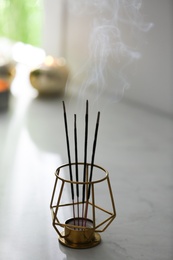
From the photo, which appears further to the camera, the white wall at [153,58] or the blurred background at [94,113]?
the white wall at [153,58]

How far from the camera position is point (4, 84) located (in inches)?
88.1

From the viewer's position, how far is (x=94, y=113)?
2197 millimetres

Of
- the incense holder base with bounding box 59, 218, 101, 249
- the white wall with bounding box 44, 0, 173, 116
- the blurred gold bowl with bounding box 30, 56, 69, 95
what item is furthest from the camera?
the blurred gold bowl with bounding box 30, 56, 69, 95

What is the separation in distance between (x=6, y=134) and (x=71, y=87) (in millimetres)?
721

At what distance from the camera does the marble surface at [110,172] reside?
1162mm

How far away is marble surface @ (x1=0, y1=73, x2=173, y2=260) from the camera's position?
Answer: 1162mm

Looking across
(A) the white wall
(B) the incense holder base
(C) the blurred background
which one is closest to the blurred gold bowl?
(C) the blurred background

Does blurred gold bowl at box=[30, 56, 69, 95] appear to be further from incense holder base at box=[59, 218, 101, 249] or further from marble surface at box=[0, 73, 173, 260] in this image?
incense holder base at box=[59, 218, 101, 249]

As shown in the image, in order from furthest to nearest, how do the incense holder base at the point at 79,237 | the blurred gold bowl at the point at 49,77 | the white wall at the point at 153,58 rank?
1. the blurred gold bowl at the point at 49,77
2. the white wall at the point at 153,58
3. the incense holder base at the point at 79,237

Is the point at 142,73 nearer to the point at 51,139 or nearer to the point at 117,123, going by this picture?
the point at 117,123

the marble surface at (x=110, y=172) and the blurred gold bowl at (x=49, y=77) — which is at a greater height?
the blurred gold bowl at (x=49, y=77)

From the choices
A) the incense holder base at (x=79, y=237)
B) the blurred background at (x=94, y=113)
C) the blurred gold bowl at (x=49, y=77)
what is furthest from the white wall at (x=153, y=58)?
the incense holder base at (x=79, y=237)

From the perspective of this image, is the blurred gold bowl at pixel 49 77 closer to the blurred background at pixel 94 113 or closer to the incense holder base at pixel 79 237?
the blurred background at pixel 94 113

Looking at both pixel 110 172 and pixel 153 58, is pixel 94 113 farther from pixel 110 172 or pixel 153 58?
pixel 110 172
